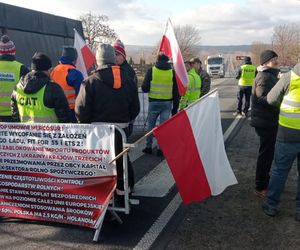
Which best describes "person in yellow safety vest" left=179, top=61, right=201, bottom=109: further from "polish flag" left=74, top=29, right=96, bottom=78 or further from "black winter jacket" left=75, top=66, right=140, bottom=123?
"black winter jacket" left=75, top=66, right=140, bottom=123

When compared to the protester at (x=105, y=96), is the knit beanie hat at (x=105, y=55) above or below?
above

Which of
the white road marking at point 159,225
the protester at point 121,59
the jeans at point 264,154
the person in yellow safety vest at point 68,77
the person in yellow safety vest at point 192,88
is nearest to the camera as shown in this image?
the white road marking at point 159,225

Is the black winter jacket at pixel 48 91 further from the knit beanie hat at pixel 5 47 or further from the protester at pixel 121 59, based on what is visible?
the protester at pixel 121 59

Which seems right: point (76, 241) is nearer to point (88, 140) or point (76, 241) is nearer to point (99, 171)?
point (99, 171)

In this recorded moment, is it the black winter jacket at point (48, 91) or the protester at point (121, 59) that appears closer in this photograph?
the black winter jacket at point (48, 91)

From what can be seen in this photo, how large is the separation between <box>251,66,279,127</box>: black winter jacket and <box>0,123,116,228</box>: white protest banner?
7.21 feet

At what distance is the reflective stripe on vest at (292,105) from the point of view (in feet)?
14.2

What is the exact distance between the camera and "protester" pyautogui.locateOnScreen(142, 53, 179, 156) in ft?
24.3

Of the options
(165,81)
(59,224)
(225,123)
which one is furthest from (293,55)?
(59,224)

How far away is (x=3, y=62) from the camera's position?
5492mm

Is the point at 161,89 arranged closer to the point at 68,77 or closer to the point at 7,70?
the point at 68,77

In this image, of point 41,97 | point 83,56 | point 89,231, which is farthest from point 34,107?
point 83,56

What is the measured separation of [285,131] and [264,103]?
2.31 feet

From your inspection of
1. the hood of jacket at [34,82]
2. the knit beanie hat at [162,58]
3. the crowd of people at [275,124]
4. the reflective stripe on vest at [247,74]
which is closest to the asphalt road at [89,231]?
the crowd of people at [275,124]
